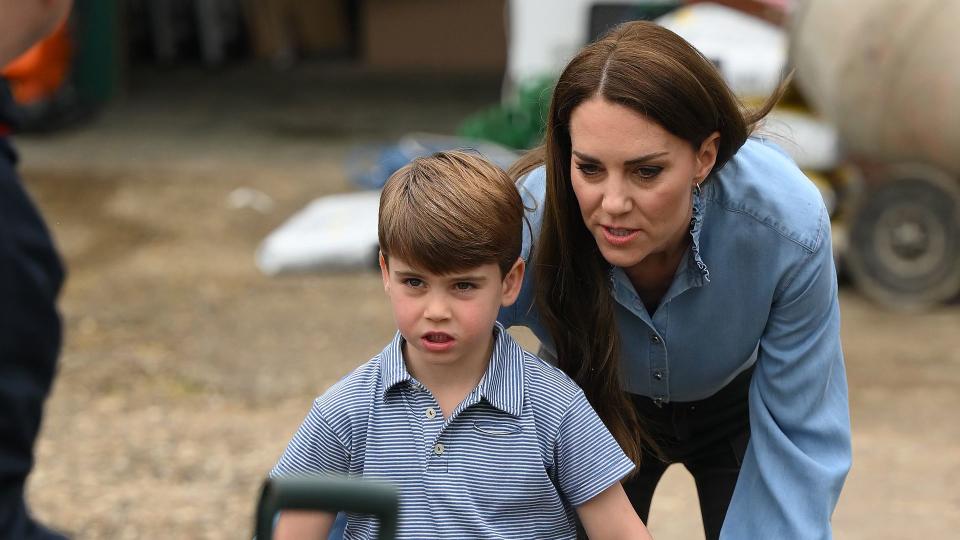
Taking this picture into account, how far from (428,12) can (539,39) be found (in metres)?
4.38

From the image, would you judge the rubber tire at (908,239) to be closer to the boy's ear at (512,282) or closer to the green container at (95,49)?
the boy's ear at (512,282)

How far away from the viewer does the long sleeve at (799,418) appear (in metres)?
2.38

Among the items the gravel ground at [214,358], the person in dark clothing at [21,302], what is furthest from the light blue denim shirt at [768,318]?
the gravel ground at [214,358]

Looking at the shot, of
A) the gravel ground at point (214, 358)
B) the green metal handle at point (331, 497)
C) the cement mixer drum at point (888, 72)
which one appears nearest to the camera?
the green metal handle at point (331, 497)

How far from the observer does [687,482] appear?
15.3ft

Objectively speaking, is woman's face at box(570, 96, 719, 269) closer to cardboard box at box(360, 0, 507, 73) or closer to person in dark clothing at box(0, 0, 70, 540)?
person in dark clothing at box(0, 0, 70, 540)

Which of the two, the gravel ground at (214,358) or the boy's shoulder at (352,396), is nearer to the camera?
the boy's shoulder at (352,396)

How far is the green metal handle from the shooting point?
133 cm

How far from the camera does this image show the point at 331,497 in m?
1.35

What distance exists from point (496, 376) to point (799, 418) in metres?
0.55

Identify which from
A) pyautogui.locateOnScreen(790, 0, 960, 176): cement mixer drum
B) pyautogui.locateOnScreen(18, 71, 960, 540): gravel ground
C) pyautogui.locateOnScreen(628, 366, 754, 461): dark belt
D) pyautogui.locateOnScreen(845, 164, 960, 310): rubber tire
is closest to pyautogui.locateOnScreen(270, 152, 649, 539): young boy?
pyautogui.locateOnScreen(628, 366, 754, 461): dark belt

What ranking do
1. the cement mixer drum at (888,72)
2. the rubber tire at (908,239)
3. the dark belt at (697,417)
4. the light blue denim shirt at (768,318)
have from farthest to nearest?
the rubber tire at (908,239)
the cement mixer drum at (888,72)
the dark belt at (697,417)
the light blue denim shirt at (768,318)

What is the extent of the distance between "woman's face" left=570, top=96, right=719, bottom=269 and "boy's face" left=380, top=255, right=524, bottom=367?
0.19 m

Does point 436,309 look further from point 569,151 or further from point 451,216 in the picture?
point 569,151
